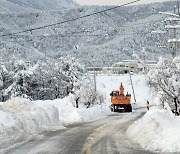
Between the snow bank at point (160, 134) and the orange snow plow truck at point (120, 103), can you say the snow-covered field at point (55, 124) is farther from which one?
the orange snow plow truck at point (120, 103)

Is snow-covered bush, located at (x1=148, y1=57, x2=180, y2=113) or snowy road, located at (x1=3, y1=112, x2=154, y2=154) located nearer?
snowy road, located at (x1=3, y1=112, x2=154, y2=154)

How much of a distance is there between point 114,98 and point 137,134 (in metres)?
31.4

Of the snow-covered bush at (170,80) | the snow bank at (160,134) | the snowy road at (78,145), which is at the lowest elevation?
the snowy road at (78,145)

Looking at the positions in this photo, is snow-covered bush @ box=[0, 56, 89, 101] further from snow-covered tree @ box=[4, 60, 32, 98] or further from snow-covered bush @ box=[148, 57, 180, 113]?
snow-covered bush @ box=[148, 57, 180, 113]

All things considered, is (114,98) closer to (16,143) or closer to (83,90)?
(83,90)

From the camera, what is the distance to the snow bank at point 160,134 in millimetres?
12625

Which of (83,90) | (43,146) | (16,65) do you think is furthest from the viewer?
(16,65)

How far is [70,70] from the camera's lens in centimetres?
7812

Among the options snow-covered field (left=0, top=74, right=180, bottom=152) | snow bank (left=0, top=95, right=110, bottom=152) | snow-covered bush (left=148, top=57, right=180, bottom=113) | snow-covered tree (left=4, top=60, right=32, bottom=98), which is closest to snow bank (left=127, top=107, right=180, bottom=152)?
snow-covered field (left=0, top=74, right=180, bottom=152)

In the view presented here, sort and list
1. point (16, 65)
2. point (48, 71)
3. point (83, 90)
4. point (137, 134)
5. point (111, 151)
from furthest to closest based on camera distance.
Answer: point (48, 71) → point (16, 65) → point (83, 90) → point (137, 134) → point (111, 151)

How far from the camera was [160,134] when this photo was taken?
46.0ft

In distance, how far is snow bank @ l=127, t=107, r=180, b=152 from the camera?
12.6m

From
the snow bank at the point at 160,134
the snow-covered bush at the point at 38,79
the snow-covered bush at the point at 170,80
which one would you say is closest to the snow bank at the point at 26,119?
the snow bank at the point at 160,134

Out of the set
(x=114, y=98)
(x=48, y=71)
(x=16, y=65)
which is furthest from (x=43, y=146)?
(x=48, y=71)
